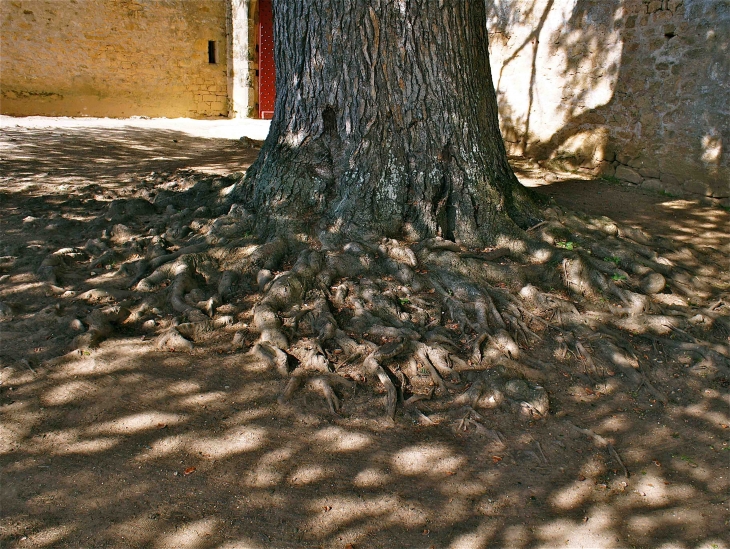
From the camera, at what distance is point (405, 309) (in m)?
3.97

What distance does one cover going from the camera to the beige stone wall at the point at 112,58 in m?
12.6

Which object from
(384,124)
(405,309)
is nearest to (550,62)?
(384,124)

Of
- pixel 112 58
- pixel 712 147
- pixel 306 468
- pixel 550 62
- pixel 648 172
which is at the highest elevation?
pixel 112 58

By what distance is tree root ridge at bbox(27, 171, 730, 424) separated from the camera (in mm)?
3510

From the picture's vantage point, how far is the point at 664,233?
591 cm

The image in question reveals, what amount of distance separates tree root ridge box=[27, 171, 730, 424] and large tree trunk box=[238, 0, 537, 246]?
223mm

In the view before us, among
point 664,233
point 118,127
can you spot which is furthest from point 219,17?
point 664,233

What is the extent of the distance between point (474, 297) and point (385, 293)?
0.59m

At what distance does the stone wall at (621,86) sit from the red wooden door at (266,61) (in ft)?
21.8

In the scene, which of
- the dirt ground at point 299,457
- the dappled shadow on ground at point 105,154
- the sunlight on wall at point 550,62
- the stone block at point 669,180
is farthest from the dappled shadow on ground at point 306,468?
the sunlight on wall at point 550,62

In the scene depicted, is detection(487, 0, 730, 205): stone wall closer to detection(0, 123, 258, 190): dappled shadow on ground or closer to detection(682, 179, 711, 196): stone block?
detection(682, 179, 711, 196): stone block

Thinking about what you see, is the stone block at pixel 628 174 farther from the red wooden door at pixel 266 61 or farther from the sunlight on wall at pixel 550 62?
the red wooden door at pixel 266 61

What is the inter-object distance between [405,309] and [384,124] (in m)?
1.38

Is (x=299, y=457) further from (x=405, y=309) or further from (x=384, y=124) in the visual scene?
(x=384, y=124)
